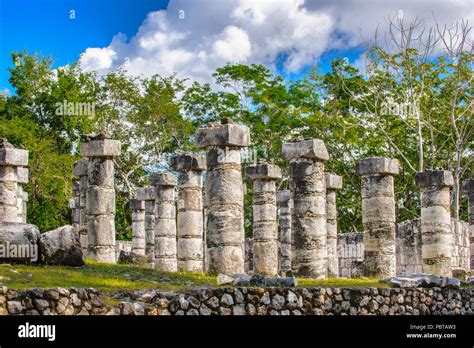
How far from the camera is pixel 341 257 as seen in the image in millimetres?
29078

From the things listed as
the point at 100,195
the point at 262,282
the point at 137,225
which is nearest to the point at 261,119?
the point at 137,225

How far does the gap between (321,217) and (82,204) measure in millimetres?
8945

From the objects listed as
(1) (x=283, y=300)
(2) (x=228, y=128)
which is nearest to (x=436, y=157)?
(2) (x=228, y=128)

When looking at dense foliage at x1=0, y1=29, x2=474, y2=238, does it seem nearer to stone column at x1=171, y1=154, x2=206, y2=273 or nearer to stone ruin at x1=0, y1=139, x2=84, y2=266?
stone column at x1=171, y1=154, x2=206, y2=273

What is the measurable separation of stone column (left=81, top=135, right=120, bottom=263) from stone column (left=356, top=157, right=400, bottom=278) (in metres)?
6.64

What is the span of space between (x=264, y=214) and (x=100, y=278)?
11.5 meters

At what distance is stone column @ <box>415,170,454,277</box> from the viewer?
2216cm

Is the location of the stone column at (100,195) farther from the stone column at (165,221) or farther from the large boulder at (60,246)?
the large boulder at (60,246)

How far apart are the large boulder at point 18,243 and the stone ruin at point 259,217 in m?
0.03

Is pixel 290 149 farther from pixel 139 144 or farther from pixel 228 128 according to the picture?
pixel 139 144

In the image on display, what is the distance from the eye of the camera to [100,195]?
866 inches

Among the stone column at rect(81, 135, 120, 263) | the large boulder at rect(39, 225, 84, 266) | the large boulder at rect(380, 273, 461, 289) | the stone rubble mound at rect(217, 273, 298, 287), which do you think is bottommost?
the large boulder at rect(380, 273, 461, 289)

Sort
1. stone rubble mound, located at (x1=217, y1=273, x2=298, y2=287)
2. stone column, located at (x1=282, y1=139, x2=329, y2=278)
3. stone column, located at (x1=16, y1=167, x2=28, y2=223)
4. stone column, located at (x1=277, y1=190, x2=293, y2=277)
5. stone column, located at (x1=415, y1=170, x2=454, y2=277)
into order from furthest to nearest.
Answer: stone column, located at (x1=16, y1=167, x2=28, y2=223) → stone column, located at (x1=277, y1=190, x2=293, y2=277) → stone column, located at (x1=415, y1=170, x2=454, y2=277) → stone column, located at (x1=282, y1=139, x2=329, y2=278) → stone rubble mound, located at (x1=217, y1=273, x2=298, y2=287)

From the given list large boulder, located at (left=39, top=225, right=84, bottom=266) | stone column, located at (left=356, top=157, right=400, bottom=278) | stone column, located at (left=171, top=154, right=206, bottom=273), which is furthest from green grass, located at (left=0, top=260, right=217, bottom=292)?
stone column, located at (left=356, top=157, right=400, bottom=278)
